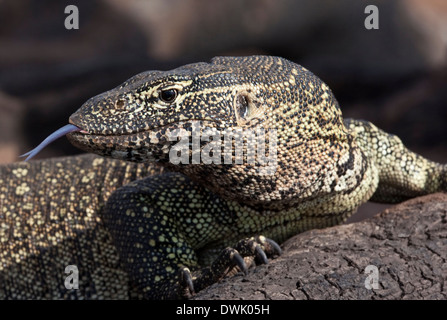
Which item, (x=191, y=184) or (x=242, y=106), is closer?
(x=242, y=106)

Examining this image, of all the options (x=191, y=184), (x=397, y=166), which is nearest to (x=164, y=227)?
(x=191, y=184)

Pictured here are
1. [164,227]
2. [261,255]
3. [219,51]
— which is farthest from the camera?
[219,51]

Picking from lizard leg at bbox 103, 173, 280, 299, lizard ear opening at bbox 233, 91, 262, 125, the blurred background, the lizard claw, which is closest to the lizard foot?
the lizard claw

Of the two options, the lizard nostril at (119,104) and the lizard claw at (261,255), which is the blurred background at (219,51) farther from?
the lizard claw at (261,255)

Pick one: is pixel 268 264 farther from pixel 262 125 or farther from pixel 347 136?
pixel 347 136

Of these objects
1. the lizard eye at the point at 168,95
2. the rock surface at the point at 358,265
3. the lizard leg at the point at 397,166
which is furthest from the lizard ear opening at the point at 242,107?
the lizard leg at the point at 397,166

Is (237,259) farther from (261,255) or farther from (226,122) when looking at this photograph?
(226,122)

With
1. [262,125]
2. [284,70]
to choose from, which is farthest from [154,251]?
[284,70]
